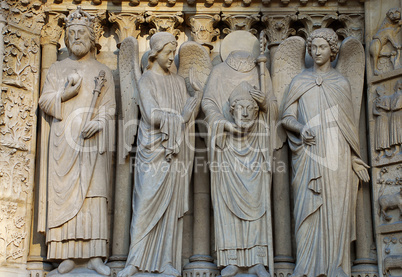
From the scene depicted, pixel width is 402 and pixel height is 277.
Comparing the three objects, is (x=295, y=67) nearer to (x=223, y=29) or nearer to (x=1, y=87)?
(x=223, y=29)

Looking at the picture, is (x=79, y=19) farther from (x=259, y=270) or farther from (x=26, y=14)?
(x=259, y=270)

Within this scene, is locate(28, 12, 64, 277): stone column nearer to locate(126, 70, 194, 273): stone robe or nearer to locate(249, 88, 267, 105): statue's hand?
locate(126, 70, 194, 273): stone robe

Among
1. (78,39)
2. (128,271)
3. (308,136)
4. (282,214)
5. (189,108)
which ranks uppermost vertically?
(78,39)

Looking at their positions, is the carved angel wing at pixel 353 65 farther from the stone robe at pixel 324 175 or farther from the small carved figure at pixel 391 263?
the small carved figure at pixel 391 263

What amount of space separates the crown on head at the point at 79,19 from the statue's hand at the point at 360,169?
3.60 meters

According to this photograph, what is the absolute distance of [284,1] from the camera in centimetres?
1060

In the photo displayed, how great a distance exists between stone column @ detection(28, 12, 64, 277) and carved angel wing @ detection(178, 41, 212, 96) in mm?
1631

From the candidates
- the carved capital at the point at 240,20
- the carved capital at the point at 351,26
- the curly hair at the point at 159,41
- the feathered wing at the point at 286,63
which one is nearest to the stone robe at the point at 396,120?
the carved capital at the point at 351,26

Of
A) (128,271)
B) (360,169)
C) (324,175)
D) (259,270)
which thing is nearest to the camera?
(128,271)

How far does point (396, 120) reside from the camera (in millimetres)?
9867

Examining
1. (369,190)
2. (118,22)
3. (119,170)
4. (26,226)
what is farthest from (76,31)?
(369,190)

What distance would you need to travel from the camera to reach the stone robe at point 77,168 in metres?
9.57

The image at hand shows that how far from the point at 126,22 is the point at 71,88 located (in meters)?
1.29

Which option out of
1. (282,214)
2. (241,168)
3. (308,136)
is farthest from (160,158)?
(308,136)
